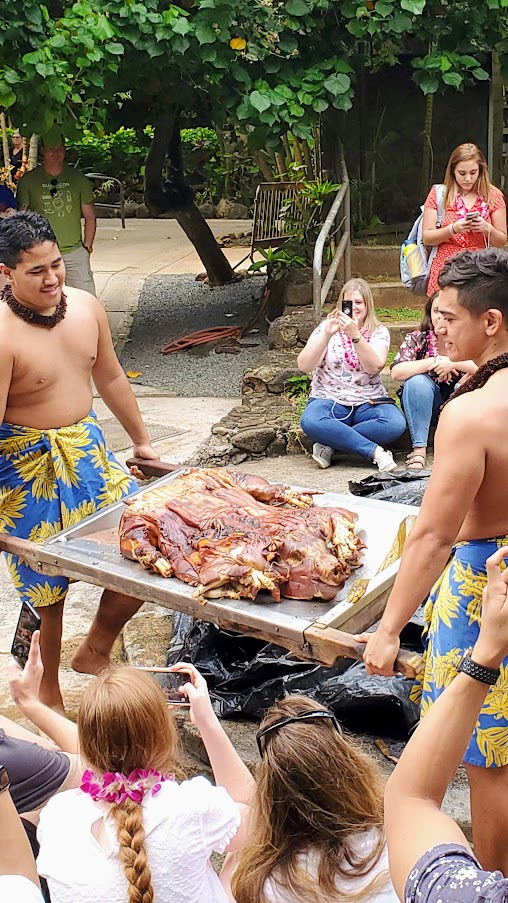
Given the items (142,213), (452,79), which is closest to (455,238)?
(452,79)

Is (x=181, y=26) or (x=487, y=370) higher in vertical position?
(x=181, y=26)

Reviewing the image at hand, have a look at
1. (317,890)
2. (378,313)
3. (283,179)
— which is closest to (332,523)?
(317,890)

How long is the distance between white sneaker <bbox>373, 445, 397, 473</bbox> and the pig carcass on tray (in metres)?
2.30

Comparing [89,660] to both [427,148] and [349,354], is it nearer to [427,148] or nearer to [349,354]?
[349,354]

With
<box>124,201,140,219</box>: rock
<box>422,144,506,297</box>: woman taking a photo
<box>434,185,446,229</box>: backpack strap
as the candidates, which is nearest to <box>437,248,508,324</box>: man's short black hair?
<box>422,144,506,297</box>: woman taking a photo

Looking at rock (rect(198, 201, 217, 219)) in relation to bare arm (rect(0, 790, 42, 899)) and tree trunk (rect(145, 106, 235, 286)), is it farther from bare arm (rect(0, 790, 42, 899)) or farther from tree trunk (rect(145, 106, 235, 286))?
bare arm (rect(0, 790, 42, 899))

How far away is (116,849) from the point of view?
82.1 inches

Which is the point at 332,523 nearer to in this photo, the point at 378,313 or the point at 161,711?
the point at 161,711

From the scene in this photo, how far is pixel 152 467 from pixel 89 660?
94cm

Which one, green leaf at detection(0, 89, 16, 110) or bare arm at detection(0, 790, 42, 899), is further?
green leaf at detection(0, 89, 16, 110)

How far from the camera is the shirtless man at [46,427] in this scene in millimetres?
3781

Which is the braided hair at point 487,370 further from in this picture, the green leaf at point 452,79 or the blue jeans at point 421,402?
the green leaf at point 452,79

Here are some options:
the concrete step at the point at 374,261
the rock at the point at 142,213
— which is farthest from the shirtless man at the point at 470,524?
the rock at the point at 142,213

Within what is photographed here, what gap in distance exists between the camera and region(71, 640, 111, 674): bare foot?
13.1 feet
